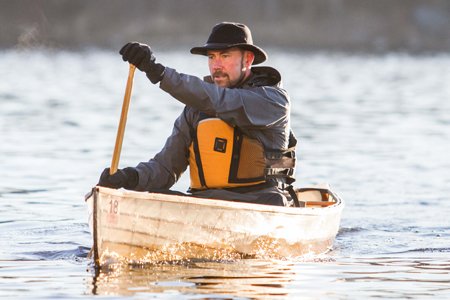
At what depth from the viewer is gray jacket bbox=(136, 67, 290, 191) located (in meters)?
10.1

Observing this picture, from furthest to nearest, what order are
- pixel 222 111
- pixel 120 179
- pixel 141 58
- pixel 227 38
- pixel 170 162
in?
pixel 170 162
pixel 227 38
pixel 120 179
pixel 222 111
pixel 141 58

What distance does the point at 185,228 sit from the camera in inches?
404

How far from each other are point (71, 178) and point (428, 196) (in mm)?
4515

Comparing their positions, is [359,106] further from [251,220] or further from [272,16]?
[272,16]

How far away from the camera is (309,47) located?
8388 centimetres

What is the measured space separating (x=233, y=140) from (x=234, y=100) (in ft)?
1.56

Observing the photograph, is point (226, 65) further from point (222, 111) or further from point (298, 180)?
point (298, 180)

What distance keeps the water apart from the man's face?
4.59 ft

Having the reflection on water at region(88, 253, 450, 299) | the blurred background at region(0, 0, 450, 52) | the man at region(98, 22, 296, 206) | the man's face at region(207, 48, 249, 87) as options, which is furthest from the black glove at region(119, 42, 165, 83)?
the blurred background at region(0, 0, 450, 52)

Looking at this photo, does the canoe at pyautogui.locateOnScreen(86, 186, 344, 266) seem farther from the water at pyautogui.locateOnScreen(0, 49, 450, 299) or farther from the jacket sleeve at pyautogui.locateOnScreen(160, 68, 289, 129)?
the jacket sleeve at pyautogui.locateOnScreen(160, 68, 289, 129)

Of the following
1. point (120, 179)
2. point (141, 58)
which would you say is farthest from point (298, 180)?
point (141, 58)

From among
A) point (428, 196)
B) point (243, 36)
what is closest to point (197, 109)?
point (243, 36)

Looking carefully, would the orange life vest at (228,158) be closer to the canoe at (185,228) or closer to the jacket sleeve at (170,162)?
the jacket sleeve at (170,162)

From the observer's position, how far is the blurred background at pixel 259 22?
85875mm
